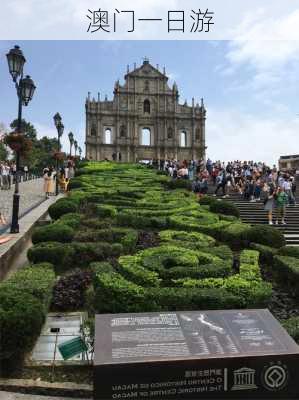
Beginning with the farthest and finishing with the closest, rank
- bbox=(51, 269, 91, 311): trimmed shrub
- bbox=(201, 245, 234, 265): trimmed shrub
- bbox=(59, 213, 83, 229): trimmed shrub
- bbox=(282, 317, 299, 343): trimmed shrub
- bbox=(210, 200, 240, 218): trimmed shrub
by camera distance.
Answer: bbox=(210, 200, 240, 218): trimmed shrub, bbox=(59, 213, 83, 229): trimmed shrub, bbox=(201, 245, 234, 265): trimmed shrub, bbox=(51, 269, 91, 311): trimmed shrub, bbox=(282, 317, 299, 343): trimmed shrub

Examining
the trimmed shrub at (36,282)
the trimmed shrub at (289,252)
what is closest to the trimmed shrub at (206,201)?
the trimmed shrub at (289,252)

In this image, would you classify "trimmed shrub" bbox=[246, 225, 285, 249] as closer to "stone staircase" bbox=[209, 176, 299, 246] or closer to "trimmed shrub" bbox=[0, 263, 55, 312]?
"stone staircase" bbox=[209, 176, 299, 246]

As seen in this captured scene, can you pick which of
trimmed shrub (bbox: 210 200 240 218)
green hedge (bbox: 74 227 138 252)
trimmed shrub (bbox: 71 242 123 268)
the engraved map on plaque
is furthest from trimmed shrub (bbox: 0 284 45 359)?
trimmed shrub (bbox: 210 200 240 218)

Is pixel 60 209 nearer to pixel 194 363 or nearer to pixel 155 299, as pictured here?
pixel 155 299

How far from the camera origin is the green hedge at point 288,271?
8562mm

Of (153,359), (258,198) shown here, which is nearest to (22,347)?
(153,359)

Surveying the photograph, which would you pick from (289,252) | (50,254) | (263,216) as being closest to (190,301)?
(50,254)

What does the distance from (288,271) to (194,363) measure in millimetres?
5201

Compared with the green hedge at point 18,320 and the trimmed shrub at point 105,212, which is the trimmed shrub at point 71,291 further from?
the trimmed shrub at point 105,212

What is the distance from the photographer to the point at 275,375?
4293 millimetres

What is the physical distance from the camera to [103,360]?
4.12 metres

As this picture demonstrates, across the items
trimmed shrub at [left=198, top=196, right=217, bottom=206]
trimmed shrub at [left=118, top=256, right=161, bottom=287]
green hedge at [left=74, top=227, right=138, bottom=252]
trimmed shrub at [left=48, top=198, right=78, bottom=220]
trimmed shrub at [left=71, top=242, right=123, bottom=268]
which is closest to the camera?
trimmed shrub at [left=118, top=256, right=161, bottom=287]

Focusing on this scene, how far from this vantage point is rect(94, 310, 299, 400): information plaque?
4109 millimetres

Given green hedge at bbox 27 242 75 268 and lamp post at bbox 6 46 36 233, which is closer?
green hedge at bbox 27 242 75 268
